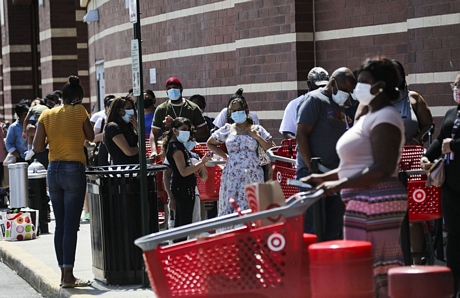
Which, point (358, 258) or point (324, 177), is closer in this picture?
point (358, 258)

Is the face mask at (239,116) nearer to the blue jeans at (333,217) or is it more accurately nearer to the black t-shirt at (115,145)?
the black t-shirt at (115,145)

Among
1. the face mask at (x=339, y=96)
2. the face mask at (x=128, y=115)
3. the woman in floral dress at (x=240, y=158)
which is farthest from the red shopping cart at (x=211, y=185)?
the face mask at (x=339, y=96)

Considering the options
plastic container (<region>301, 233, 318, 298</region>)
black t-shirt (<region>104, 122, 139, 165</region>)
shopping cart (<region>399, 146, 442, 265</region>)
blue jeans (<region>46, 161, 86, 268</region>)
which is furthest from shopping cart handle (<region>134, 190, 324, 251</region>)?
black t-shirt (<region>104, 122, 139, 165</region>)

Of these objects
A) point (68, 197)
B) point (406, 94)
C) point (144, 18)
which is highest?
point (144, 18)

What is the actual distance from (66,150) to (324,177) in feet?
14.6

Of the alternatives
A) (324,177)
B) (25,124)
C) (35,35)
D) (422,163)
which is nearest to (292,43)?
(25,124)

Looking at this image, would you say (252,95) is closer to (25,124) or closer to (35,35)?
(25,124)

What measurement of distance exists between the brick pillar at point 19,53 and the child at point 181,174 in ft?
88.2

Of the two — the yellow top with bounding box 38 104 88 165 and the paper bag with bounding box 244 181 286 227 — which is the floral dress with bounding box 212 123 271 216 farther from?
the paper bag with bounding box 244 181 286 227

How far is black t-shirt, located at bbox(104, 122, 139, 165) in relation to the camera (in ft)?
37.1

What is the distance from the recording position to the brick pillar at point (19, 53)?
36750 millimetres

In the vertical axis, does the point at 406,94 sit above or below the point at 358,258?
above

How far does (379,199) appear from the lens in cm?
590

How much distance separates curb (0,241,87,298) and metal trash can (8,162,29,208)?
140 cm
